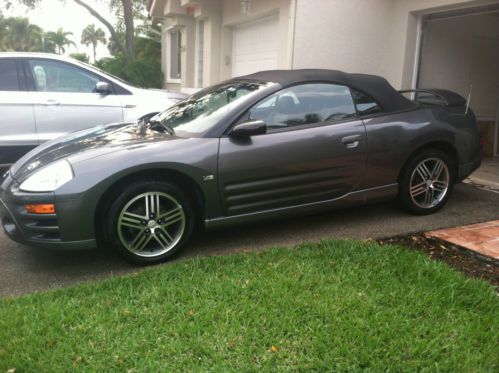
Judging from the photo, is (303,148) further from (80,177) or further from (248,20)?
(248,20)

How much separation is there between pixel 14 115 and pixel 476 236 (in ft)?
18.2

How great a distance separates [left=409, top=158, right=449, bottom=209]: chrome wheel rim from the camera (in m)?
4.62

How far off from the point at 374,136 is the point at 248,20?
6156 millimetres

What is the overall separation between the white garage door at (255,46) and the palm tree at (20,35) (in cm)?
5945

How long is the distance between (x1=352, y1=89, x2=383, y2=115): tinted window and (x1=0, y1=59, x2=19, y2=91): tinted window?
441cm

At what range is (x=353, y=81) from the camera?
14.5ft

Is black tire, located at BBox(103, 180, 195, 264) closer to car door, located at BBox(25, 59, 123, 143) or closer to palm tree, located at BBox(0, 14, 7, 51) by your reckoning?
car door, located at BBox(25, 59, 123, 143)

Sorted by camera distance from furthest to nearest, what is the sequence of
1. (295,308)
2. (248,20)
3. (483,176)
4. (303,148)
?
(248,20) → (483,176) → (303,148) → (295,308)

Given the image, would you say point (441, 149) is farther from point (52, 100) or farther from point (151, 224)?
point (52, 100)

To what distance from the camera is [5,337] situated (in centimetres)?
265

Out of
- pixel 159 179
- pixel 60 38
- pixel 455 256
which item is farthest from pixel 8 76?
pixel 60 38

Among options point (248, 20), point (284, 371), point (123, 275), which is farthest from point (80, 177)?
point (248, 20)

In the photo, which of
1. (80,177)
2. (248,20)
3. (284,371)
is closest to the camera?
(284,371)

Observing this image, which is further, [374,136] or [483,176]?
[483,176]
